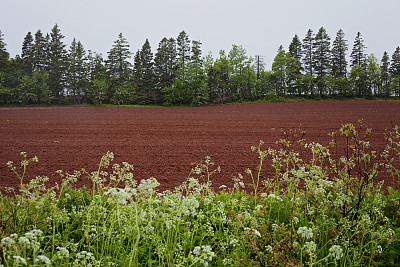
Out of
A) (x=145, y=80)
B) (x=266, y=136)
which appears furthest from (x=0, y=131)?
(x=145, y=80)

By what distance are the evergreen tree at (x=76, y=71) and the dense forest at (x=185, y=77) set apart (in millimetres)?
183

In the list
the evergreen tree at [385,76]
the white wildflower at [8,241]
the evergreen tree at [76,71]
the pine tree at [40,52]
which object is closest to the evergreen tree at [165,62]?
the evergreen tree at [76,71]

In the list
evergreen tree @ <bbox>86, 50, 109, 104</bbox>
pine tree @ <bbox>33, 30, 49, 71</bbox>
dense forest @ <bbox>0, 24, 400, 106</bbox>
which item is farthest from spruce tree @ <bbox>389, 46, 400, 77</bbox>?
pine tree @ <bbox>33, 30, 49, 71</bbox>

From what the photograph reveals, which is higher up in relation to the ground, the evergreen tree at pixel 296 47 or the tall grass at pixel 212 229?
the evergreen tree at pixel 296 47

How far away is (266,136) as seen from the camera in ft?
42.6

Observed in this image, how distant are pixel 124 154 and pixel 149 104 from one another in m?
35.5

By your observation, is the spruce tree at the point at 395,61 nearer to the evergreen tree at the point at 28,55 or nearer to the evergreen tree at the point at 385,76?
the evergreen tree at the point at 385,76

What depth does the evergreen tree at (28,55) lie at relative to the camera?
53.4 meters

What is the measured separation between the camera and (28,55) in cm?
5544

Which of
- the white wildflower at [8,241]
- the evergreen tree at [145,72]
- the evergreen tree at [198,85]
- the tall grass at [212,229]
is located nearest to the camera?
the white wildflower at [8,241]

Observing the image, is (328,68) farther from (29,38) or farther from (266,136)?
(29,38)

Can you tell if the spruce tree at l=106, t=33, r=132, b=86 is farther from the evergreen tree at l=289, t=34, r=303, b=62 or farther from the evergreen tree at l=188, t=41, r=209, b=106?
the evergreen tree at l=289, t=34, r=303, b=62

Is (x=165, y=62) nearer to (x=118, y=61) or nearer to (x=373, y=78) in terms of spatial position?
(x=118, y=61)

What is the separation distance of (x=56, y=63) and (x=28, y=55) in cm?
1028
